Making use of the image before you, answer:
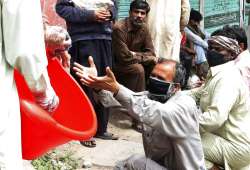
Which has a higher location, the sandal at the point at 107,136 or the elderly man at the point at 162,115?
the elderly man at the point at 162,115

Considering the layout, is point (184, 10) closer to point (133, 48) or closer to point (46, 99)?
point (133, 48)

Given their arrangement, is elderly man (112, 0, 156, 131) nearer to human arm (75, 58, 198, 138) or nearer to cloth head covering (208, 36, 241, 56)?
cloth head covering (208, 36, 241, 56)

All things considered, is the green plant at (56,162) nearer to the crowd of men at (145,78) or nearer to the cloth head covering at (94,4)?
the crowd of men at (145,78)

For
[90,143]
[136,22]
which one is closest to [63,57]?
[90,143]

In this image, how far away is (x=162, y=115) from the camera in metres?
3.77

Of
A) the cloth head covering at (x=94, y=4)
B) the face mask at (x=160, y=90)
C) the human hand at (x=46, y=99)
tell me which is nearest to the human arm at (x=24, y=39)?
the human hand at (x=46, y=99)

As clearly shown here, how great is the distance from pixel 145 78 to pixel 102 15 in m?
1.48

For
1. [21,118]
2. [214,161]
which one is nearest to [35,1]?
[21,118]

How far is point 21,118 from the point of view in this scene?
330 cm

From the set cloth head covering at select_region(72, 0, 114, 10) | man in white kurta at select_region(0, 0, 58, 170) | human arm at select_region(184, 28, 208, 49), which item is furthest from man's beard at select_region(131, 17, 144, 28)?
man in white kurta at select_region(0, 0, 58, 170)

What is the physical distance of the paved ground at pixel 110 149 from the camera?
6.08 metres

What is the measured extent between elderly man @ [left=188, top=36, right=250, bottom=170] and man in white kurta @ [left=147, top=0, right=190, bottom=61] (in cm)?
282

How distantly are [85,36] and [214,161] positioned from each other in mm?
2043

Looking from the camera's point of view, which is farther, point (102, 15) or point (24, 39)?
point (102, 15)
